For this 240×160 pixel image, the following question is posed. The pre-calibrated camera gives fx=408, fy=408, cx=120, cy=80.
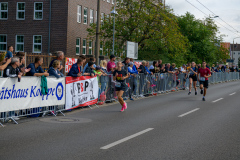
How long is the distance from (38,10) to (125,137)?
35.8 m

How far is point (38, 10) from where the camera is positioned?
4234 centimetres

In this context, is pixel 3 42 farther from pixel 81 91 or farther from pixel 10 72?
pixel 10 72

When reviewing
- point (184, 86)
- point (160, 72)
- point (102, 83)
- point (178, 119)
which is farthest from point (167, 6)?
point (178, 119)

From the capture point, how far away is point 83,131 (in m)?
9.40

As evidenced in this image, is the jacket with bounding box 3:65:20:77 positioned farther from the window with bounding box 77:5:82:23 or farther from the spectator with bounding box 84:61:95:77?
the window with bounding box 77:5:82:23

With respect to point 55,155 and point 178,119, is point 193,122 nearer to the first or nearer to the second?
point 178,119

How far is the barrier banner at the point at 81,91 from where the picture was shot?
13367 millimetres

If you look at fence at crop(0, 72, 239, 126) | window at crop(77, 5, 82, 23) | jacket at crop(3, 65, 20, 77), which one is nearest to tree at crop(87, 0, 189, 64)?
window at crop(77, 5, 82, 23)

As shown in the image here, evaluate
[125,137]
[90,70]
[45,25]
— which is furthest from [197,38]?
[125,137]

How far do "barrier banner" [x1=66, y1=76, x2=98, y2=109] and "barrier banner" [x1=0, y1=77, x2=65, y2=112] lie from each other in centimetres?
37

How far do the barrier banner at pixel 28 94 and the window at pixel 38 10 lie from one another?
3065 centimetres

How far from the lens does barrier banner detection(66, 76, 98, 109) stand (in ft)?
43.9

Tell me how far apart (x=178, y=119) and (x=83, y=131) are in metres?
3.49

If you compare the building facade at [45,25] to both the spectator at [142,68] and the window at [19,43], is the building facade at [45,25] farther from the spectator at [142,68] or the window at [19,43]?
the spectator at [142,68]
